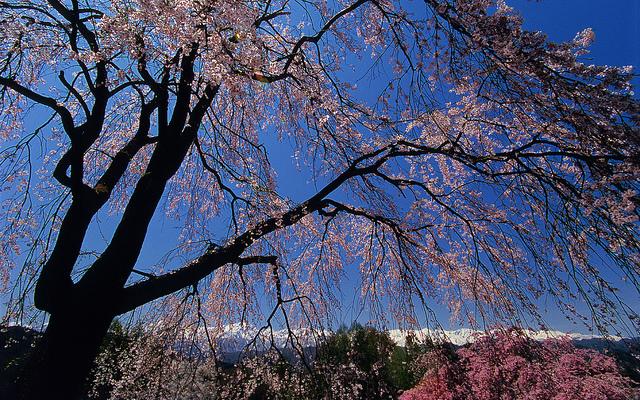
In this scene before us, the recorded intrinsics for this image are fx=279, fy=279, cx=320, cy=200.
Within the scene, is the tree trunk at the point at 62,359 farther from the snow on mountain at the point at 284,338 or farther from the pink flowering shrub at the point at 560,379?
the pink flowering shrub at the point at 560,379

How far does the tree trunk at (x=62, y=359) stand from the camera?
85.0 inches

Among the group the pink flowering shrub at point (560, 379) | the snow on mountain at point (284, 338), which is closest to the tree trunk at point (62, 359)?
the snow on mountain at point (284, 338)

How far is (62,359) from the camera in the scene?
226 cm

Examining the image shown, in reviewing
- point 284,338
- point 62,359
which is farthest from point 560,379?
point 62,359

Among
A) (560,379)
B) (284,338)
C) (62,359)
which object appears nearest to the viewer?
(62,359)

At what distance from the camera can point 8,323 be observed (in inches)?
118

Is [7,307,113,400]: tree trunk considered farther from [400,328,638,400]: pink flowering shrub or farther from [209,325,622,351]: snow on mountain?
[400,328,638,400]: pink flowering shrub

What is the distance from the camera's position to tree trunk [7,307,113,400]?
7.09 ft

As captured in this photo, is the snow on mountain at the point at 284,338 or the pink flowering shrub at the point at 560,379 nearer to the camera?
the snow on mountain at the point at 284,338

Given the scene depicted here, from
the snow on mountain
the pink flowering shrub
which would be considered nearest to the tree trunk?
the snow on mountain

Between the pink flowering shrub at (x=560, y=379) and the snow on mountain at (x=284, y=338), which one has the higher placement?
the snow on mountain at (x=284, y=338)

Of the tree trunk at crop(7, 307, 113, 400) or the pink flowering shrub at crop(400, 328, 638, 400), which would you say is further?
the pink flowering shrub at crop(400, 328, 638, 400)

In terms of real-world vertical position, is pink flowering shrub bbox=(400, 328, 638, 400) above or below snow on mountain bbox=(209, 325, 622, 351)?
below

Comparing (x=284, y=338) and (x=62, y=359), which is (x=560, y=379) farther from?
(x=62, y=359)
